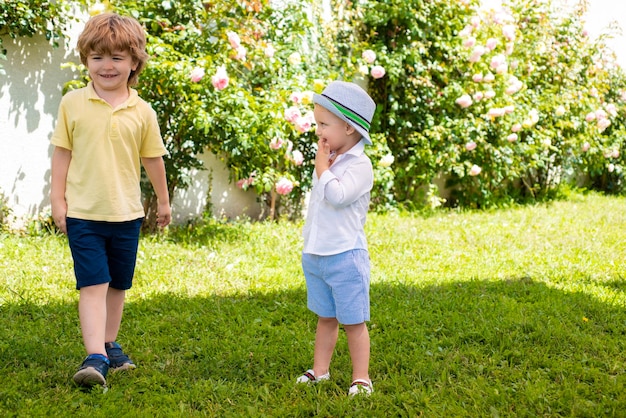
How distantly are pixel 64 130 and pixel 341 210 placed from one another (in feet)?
3.62

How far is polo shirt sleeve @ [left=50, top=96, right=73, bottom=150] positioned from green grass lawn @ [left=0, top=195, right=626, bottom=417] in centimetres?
92

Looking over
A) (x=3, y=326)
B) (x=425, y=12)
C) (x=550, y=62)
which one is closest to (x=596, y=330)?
(x=3, y=326)

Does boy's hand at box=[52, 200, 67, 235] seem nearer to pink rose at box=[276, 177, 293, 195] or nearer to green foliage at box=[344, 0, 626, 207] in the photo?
pink rose at box=[276, 177, 293, 195]

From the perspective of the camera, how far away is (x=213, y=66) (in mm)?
5301

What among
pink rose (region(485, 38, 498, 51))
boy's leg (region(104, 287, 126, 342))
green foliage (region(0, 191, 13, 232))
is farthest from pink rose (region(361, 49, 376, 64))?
boy's leg (region(104, 287, 126, 342))

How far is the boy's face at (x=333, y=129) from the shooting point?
2629 millimetres

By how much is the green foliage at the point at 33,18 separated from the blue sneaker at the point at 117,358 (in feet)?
8.75

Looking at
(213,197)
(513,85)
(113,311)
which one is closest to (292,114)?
(213,197)

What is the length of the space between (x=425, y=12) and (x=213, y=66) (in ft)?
10.0

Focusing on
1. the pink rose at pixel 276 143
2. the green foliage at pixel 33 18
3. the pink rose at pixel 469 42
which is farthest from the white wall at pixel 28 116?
the pink rose at pixel 469 42

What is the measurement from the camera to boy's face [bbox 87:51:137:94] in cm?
273

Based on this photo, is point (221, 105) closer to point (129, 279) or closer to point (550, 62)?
point (129, 279)

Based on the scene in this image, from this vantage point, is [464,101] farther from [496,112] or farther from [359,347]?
[359,347]

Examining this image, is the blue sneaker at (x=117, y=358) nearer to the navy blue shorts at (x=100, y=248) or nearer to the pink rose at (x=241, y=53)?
the navy blue shorts at (x=100, y=248)
